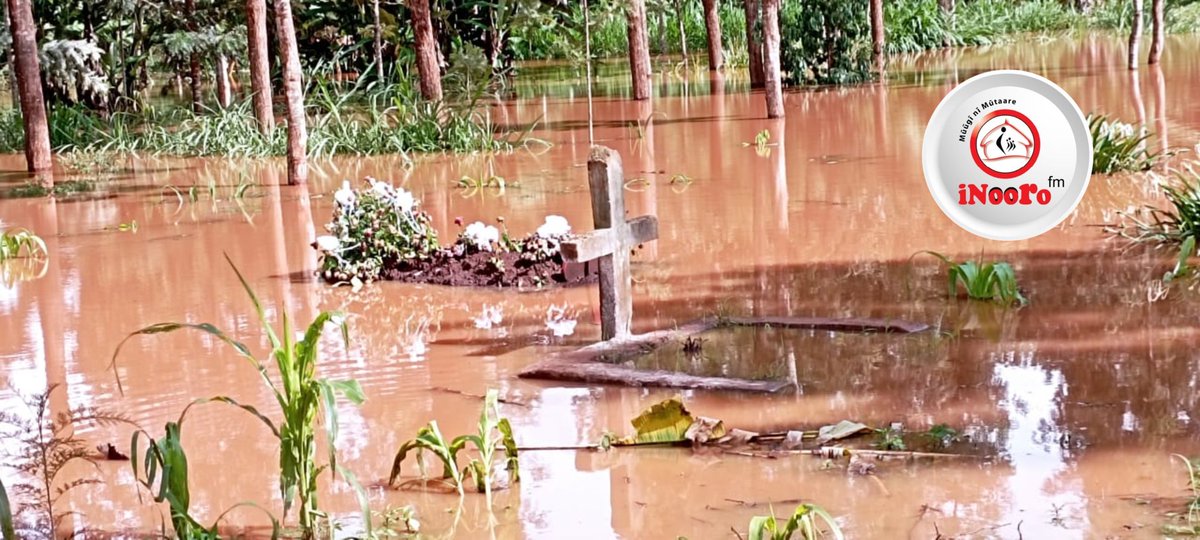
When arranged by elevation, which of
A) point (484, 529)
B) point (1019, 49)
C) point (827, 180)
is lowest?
point (484, 529)

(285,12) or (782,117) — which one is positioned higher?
(285,12)

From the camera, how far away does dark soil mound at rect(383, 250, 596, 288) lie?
411 inches

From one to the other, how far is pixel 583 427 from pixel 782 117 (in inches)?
569

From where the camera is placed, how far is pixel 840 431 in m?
6.36

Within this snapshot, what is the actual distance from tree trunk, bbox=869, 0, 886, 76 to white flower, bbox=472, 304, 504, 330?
17.8m

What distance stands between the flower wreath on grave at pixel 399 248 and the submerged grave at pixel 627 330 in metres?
2.27

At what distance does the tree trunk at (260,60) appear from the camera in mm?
16719

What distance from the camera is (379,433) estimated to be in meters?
6.99

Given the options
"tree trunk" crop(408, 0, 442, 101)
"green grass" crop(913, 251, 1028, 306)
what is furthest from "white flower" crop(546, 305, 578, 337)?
"tree trunk" crop(408, 0, 442, 101)

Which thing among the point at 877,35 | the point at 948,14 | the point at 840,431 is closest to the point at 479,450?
the point at 840,431

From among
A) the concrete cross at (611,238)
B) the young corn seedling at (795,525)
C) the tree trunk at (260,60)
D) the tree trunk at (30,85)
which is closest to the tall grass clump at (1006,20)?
the tree trunk at (260,60)

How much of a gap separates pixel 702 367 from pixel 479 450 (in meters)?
2.09

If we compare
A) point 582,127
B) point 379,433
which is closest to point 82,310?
point 379,433

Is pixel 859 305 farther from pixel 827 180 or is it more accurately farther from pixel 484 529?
pixel 827 180
